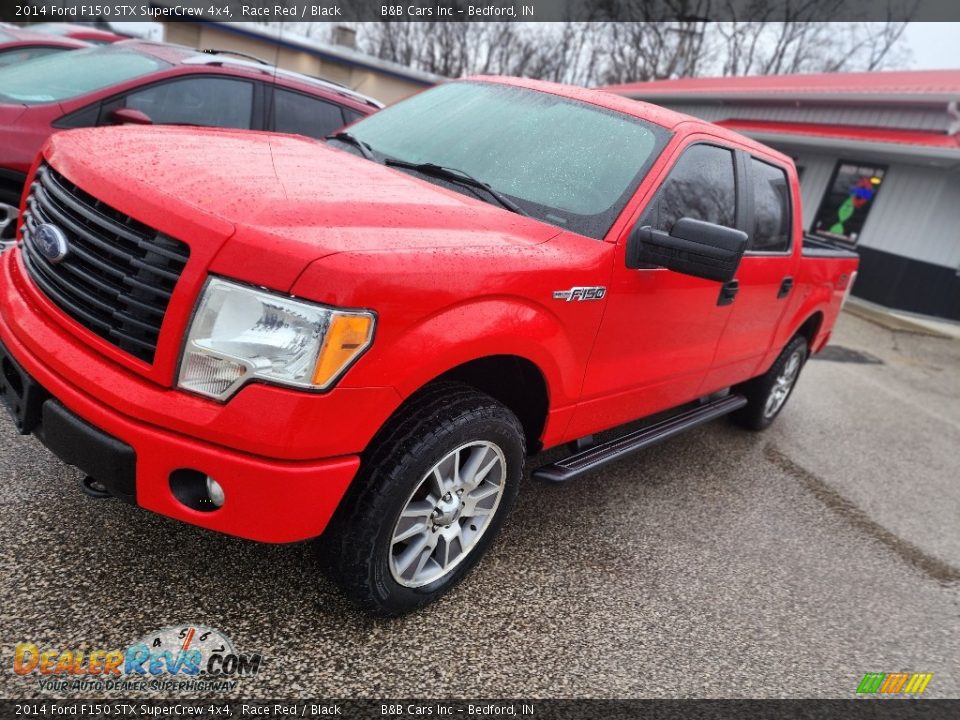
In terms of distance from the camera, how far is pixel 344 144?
3223mm

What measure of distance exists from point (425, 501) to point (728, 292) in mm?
2105

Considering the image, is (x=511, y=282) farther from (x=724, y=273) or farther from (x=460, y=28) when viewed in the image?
(x=460, y=28)

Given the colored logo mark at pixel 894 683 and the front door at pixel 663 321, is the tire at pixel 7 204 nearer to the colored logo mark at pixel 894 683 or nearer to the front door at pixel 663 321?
the front door at pixel 663 321

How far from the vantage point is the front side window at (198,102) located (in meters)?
4.73

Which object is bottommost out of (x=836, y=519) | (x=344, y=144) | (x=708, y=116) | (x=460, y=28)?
(x=836, y=519)

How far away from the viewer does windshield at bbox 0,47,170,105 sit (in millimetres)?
4484

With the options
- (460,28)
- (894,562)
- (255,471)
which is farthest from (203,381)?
(460,28)

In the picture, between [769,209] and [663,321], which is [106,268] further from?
[769,209]

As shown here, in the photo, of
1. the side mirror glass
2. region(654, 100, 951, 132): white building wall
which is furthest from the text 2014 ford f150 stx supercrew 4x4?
region(654, 100, 951, 132): white building wall

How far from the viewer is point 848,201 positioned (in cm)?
1424

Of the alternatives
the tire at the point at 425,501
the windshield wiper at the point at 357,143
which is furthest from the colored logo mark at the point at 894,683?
the windshield wiper at the point at 357,143

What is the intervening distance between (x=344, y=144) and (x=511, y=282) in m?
1.49

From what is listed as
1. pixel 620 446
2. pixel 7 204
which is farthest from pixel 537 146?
pixel 7 204

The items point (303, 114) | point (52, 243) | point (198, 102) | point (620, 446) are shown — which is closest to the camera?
point (52, 243)
